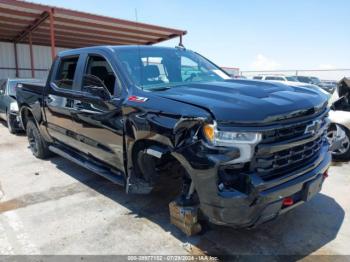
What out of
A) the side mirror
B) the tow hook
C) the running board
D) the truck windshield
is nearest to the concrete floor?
the tow hook

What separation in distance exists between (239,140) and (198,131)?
13.1 inches

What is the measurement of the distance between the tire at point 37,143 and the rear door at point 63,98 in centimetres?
79

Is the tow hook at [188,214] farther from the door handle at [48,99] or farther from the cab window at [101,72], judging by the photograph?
the door handle at [48,99]

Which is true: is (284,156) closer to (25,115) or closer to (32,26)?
(25,115)

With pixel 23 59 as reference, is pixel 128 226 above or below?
below

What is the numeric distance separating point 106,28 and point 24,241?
15.8 meters

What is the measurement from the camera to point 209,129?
101 inches

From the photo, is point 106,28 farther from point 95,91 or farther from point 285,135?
point 285,135

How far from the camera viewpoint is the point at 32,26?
17156 mm

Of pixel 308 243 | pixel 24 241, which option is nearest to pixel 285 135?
pixel 308 243

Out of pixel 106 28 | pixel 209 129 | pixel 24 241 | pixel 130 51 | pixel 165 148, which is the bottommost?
pixel 24 241

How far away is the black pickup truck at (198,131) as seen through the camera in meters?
2.54

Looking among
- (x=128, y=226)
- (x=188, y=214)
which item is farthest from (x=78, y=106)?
(x=188, y=214)

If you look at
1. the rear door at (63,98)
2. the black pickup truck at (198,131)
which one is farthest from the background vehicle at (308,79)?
the rear door at (63,98)
